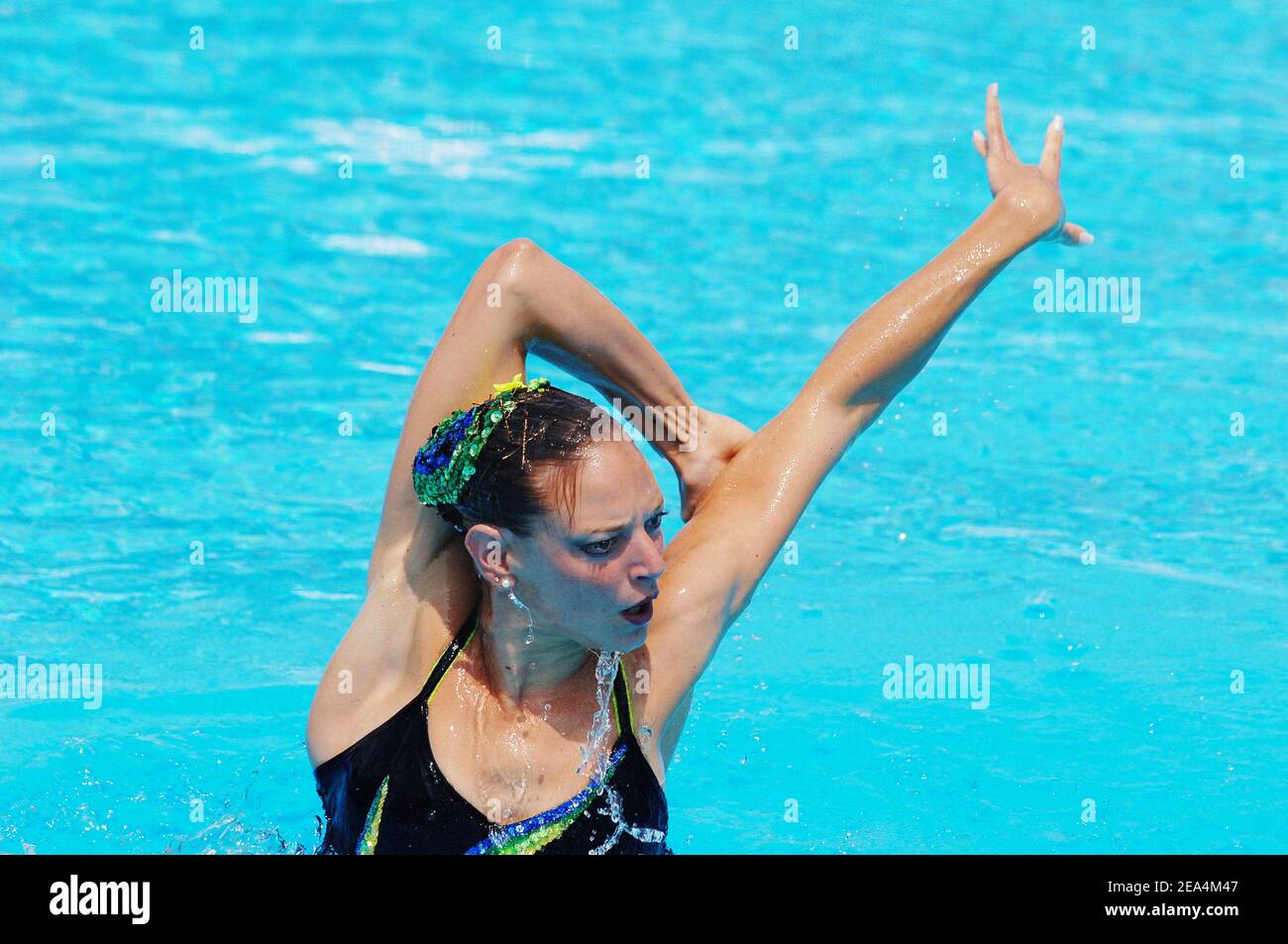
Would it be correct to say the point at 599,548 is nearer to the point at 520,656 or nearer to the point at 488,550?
the point at 488,550

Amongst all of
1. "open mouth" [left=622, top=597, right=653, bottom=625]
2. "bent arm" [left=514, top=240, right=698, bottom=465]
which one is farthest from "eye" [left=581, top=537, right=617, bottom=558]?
"bent arm" [left=514, top=240, right=698, bottom=465]

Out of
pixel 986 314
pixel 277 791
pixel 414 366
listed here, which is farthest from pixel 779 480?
pixel 986 314

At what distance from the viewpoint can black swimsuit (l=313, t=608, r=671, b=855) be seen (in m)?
3.43

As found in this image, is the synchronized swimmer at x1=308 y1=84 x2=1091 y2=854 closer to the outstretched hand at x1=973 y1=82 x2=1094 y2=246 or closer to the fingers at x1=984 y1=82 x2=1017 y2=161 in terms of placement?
the outstretched hand at x1=973 y1=82 x2=1094 y2=246

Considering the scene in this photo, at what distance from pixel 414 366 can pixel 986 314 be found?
2.76 metres

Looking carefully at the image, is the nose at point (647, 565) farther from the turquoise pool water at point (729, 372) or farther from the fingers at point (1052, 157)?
the turquoise pool water at point (729, 372)

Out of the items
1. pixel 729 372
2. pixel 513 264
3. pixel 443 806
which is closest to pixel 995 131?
pixel 513 264

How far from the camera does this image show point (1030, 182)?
13.3ft

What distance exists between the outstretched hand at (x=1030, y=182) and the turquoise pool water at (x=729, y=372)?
6.36 feet

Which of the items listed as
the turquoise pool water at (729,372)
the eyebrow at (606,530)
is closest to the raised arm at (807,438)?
the eyebrow at (606,530)

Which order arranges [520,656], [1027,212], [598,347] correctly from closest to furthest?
[520,656] → [598,347] → [1027,212]

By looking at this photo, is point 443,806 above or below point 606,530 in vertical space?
below

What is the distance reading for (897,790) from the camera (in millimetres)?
5191

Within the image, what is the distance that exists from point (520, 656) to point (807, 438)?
0.88 metres
